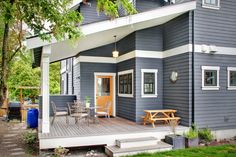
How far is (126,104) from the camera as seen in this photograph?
30.9ft

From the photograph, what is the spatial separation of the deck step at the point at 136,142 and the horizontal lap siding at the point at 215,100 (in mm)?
1905

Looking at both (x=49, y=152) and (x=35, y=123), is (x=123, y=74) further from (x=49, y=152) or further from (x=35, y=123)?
(x=49, y=152)

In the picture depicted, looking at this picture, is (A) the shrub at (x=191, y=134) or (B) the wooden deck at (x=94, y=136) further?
(A) the shrub at (x=191, y=134)

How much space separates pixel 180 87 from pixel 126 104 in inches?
A: 99.5

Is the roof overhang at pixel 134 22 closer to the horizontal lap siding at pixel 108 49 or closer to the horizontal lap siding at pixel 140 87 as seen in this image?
the horizontal lap siding at pixel 108 49

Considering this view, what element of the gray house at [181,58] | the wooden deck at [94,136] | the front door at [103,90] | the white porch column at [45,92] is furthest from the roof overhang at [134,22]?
the front door at [103,90]

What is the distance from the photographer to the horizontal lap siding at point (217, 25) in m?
7.66

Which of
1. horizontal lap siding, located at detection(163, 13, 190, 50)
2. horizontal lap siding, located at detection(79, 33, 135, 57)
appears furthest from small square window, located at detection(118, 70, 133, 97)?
horizontal lap siding, located at detection(163, 13, 190, 50)

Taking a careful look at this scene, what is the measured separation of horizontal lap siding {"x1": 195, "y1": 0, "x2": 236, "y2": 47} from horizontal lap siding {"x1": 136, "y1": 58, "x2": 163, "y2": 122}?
1.85 metres

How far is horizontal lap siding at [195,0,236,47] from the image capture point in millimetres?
7656

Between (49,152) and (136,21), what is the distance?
4767 mm

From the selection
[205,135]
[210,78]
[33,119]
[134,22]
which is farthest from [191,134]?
[33,119]

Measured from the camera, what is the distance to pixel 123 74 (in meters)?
9.77

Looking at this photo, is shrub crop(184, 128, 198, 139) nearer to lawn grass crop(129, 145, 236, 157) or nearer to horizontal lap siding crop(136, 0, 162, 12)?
lawn grass crop(129, 145, 236, 157)
